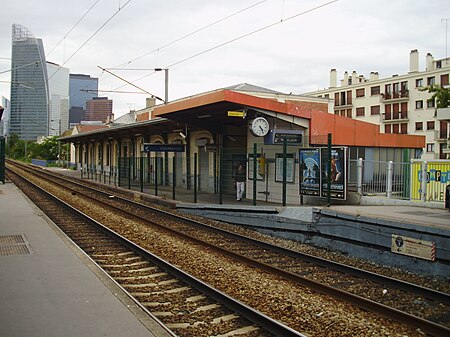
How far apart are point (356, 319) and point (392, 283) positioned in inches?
81.2

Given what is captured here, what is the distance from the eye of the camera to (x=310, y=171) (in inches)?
600

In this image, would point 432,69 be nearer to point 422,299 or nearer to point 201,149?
point 201,149

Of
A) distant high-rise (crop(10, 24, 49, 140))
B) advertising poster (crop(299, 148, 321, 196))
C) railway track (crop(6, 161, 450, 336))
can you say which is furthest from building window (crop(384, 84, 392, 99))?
railway track (crop(6, 161, 450, 336))

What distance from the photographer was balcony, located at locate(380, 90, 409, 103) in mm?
55644

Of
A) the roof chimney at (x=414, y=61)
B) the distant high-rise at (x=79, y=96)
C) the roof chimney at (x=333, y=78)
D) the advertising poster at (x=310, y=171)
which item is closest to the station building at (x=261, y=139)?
the advertising poster at (x=310, y=171)

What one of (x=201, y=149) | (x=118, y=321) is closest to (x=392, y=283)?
(x=118, y=321)

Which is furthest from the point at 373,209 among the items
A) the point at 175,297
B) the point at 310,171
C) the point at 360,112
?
the point at 360,112

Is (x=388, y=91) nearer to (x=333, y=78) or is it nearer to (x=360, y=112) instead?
(x=360, y=112)

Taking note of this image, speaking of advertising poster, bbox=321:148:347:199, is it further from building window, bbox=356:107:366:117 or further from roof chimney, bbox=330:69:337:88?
roof chimney, bbox=330:69:337:88

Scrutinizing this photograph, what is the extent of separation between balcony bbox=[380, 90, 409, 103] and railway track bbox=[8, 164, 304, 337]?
5143cm

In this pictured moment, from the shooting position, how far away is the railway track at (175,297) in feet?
18.7

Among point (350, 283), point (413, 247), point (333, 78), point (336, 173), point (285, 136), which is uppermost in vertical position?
point (333, 78)

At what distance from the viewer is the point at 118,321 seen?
5.30m

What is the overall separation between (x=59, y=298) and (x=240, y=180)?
12.9 m
